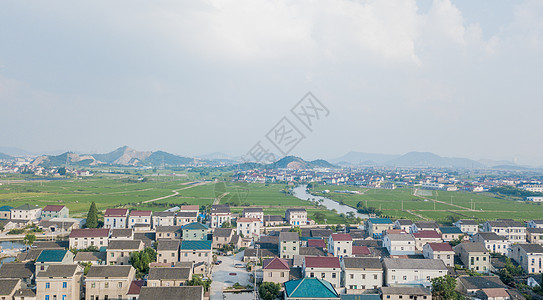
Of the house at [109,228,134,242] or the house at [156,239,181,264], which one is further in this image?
the house at [109,228,134,242]

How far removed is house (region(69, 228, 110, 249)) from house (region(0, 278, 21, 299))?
14.5ft

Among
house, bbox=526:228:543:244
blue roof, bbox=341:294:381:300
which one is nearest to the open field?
house, bbox=526:228:543:244

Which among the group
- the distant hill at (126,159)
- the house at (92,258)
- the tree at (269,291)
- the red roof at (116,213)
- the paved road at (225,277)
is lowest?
the paved road at (225,277)

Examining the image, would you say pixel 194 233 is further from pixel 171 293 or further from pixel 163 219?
pixel 171 293

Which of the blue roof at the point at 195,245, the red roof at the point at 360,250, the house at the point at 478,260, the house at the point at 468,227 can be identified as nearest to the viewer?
the house at the point at 478,260

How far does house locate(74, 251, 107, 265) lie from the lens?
36.7 feet

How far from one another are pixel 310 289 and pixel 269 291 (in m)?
1.24

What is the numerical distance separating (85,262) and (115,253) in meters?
0.86

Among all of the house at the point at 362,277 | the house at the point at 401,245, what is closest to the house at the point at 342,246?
the house at the point at 401,245

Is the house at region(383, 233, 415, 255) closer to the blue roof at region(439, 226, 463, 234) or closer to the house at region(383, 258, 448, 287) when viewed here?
the house at region(383, 258, 448, 287)

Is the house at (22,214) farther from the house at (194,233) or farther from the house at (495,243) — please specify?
the house at (495,243)

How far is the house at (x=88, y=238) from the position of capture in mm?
13172

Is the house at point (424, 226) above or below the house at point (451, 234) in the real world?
above

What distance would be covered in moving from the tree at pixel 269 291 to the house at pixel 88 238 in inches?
289
